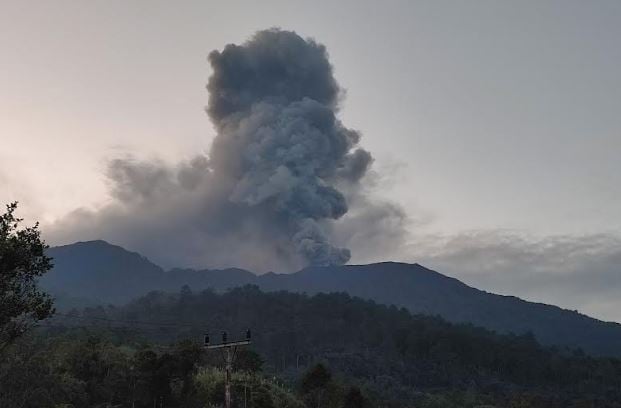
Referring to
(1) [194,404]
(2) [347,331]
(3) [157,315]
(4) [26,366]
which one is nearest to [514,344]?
(2) [347,331]

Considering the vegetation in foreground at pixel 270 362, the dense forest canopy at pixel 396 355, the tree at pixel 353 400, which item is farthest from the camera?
the dense forest canopy at pixel 396 355

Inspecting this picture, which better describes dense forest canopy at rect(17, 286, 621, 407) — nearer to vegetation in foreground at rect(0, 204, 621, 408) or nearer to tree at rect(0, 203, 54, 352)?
vegetation in foreground at rect(0, 204, 621, 408)

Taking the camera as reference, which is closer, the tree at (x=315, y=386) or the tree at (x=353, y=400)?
the tree at (x=353, y=400)

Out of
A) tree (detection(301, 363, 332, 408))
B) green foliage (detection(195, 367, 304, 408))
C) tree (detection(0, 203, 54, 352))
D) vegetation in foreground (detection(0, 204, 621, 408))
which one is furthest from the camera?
tree (detection(301, 363, 332, 408))

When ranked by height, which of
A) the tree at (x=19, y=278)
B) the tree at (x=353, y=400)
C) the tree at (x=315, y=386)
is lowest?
the tree at (x=353, y=400)

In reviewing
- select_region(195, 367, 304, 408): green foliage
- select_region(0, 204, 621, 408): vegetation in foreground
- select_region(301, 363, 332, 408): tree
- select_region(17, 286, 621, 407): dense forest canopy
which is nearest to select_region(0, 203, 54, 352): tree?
select_region(0, 204, 621, 408): vegetation in foreground

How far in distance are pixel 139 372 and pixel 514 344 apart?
478 feet

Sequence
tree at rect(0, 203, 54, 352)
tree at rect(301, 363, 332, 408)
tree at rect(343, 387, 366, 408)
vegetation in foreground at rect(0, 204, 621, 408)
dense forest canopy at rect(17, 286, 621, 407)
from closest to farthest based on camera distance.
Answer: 1. tree at rect(0, 203, 54, 352)
2. vegetation in foreground at rect(0, 204, 621, 408)
3. tree at rect(343, 387, 366, 408)
4. tree at rect(301, 363, 332, 408)
5. dense forest canopy at rect(17, 286, 621, 407)

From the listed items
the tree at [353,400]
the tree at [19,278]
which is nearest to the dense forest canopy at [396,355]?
the tree at [353,400]

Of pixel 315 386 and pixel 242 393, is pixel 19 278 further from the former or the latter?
pixel 315 386

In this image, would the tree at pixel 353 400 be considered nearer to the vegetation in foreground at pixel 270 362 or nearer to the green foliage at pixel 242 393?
the vegetation in foreground at pixel 270 362

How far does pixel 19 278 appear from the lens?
70.5ft

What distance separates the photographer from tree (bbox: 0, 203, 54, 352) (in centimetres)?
2086

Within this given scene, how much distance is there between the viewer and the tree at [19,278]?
20.9 meters
